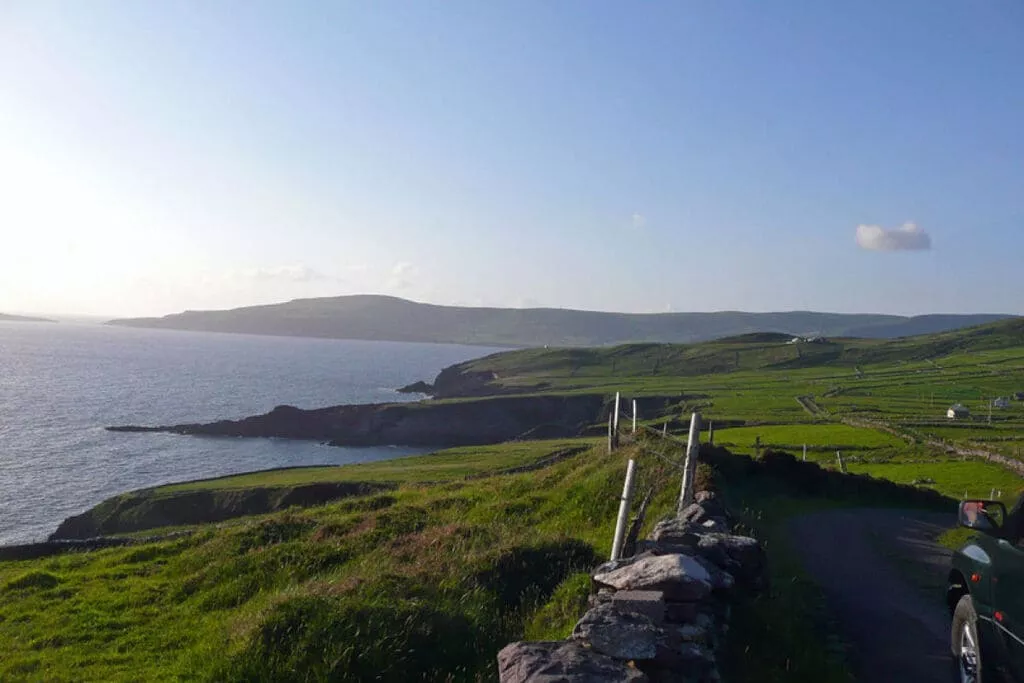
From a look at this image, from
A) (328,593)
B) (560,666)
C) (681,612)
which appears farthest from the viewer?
(328,593)

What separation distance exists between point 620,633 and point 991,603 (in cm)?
394

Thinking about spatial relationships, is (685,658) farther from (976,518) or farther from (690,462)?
(690,462)

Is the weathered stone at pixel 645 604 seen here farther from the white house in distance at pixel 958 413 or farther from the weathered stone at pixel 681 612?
the white house in distance at pixel 958 413

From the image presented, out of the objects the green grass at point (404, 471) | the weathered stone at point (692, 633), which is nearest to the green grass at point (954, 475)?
the green grass at point (404, 471)

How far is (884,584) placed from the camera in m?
14.9

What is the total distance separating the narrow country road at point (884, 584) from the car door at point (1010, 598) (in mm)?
2147

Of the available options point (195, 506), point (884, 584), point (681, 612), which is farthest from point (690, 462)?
point (195, 506)

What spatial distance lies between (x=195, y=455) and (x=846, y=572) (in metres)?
84.3

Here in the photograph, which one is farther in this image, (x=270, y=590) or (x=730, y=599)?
(x=270, y=590)

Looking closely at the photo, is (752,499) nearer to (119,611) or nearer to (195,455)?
(119,611)

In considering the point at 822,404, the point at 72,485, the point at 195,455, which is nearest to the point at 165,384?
the point at 195,455

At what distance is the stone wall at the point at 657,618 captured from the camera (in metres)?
7.18

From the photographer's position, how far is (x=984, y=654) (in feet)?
26.1

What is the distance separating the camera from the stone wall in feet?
23.6
